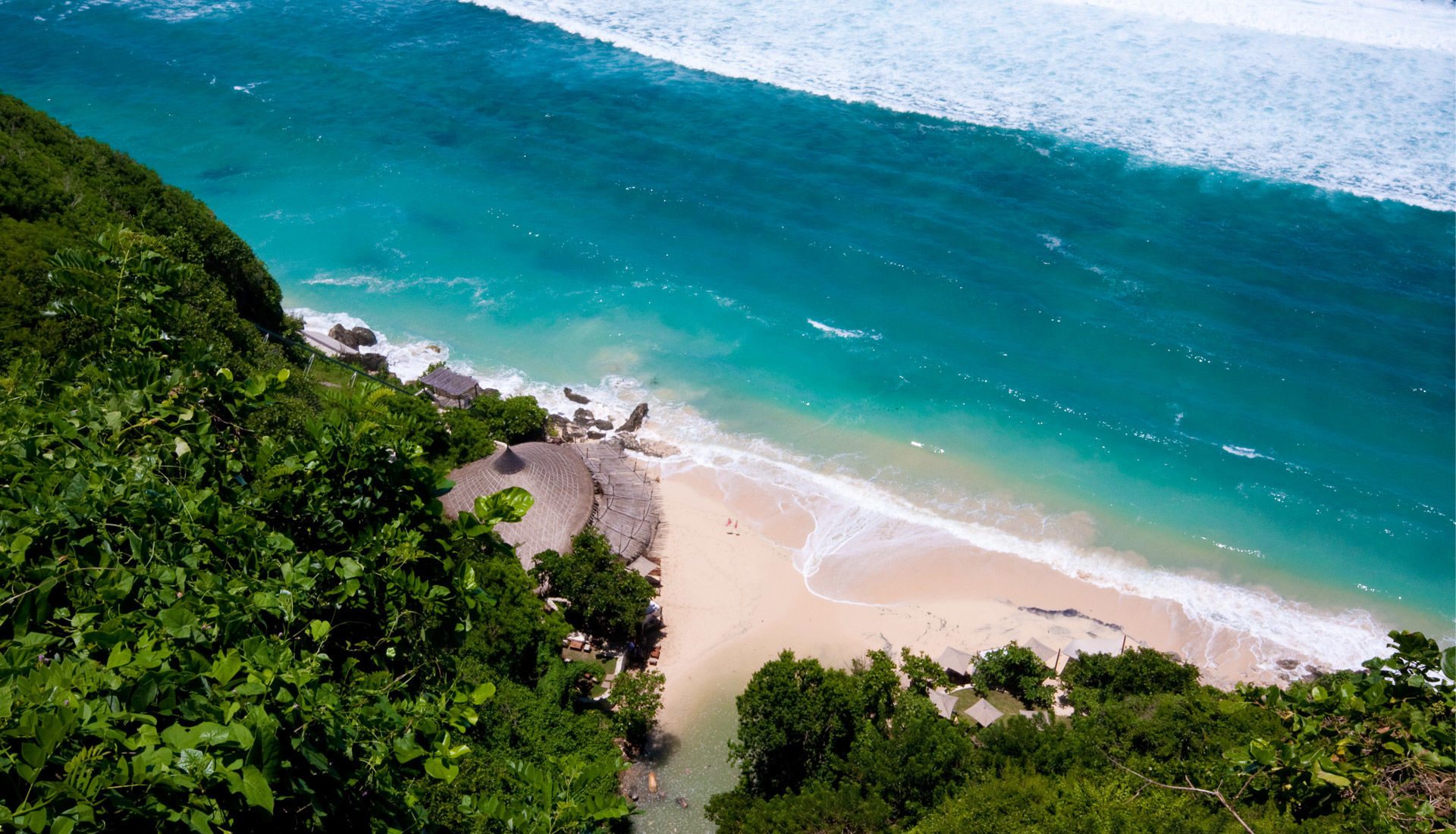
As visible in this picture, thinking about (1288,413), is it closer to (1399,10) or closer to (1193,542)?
(1193,542)

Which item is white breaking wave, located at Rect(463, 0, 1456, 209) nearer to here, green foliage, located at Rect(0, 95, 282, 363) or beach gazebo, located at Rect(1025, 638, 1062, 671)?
beach gazebo, located at Rect(1025, 638, 1062, 671)

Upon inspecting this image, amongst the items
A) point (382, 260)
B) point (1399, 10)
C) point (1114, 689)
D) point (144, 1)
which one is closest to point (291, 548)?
point (1114, 689)

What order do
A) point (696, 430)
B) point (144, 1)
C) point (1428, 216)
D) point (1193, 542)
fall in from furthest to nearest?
point (144, 1) < point (1428, 216) < point (696, 430) < point (1193, 542)

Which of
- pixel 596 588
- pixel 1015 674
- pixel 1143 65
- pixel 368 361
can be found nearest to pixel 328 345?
pixel 368 361

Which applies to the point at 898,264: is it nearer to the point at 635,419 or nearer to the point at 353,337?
the point at 635,419

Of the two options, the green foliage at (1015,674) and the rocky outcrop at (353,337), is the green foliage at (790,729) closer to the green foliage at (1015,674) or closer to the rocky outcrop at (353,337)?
the green foliage at (1015,674)

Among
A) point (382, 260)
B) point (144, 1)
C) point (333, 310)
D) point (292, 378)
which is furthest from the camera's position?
point (144, 1)

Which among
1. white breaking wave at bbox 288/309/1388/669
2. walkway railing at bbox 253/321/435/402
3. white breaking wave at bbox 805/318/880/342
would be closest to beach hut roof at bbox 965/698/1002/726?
white breaking wave at bbox 288/309/1388/669

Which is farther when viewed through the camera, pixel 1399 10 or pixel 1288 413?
pixel 1399 10
